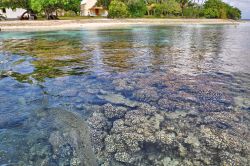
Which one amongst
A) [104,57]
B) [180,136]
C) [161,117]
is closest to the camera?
[180,136]

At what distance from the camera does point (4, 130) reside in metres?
7.25

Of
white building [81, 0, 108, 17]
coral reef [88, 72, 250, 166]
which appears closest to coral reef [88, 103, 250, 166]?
coral reef [88, 72, 250, 166]

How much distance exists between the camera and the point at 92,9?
9469cm

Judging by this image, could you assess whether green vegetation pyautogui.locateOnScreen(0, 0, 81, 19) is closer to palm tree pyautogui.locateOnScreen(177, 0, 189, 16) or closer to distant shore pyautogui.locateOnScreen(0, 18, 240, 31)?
distant shore pyautogui.locateOnScreen(0, 18, 240, 31)

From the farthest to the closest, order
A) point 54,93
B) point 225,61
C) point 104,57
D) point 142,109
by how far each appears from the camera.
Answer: point 104,57
point 225,61
point 54,93
point 142,109

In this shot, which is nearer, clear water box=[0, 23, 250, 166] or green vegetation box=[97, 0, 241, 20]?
clear water box=[0, 23, 250, 166]

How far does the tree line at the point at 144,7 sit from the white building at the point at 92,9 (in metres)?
2.53

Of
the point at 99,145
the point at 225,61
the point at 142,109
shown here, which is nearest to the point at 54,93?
the point at 142,109

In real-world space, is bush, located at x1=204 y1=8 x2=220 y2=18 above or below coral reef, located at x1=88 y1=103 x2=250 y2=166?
above

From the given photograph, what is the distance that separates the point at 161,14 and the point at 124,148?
9354 centimetres

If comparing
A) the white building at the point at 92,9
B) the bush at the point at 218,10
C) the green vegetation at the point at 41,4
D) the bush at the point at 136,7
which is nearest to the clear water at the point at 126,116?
the green vegetation at the point at 41,4

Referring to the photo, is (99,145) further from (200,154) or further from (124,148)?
(200,154)

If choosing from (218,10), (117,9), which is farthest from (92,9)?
(218,10)

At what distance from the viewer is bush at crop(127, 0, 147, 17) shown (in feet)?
258
